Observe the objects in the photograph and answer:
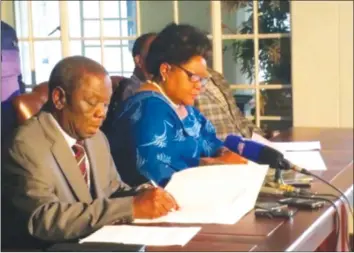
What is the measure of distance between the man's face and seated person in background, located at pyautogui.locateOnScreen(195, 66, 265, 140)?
154 cm

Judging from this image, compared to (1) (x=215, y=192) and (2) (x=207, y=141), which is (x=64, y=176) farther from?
(2) (x=207, y=141)

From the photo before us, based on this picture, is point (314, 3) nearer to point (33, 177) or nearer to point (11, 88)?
point (11, 88)

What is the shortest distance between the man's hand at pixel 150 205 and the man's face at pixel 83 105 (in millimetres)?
221

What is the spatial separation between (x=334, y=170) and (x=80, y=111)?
1.08 metres

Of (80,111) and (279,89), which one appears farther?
(279,89)

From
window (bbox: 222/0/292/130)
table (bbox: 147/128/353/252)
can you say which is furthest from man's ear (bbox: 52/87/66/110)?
window (bbox: 222/0/292/130)

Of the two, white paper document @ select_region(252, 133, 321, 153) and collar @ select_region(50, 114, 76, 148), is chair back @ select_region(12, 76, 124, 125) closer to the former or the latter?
collar @ select_region(50, 114, 76, 148)

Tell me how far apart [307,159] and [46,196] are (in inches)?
51.3

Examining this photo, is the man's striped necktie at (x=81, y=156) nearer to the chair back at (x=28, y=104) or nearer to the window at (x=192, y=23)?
the chair back at (x=28, y=104)

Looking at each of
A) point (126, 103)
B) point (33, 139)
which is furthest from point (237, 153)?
point (33, 139)

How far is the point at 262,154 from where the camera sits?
7.84ft

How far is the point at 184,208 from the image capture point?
217 cm

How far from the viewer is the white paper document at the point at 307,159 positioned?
2.87 metres

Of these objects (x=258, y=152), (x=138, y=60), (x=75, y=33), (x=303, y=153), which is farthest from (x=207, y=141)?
(x=75, y=33)
